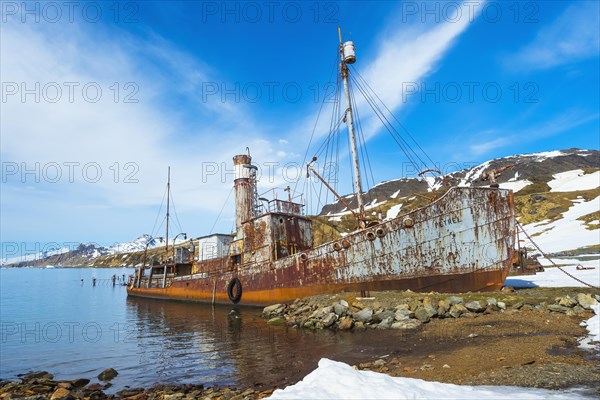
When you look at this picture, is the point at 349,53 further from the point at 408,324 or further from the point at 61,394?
the point at 61,394

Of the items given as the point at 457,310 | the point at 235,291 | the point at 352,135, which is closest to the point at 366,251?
the point at 457,310

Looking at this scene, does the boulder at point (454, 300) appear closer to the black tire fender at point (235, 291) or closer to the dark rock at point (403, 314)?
the dark rock at point (403, 314)

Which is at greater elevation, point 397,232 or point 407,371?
point 397,232

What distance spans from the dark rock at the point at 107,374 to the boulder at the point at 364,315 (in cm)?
976

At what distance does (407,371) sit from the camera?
27.5 feet

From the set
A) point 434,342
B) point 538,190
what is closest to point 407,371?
point 434,342

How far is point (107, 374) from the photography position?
12125mm

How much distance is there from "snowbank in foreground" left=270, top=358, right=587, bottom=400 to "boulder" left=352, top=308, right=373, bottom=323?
367 inches

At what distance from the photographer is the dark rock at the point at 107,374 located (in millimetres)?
11961

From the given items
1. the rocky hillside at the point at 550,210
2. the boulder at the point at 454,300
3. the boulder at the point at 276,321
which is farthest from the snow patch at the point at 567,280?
the boulder at the point at 276,321

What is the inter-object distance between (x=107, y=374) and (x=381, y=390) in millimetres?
11077

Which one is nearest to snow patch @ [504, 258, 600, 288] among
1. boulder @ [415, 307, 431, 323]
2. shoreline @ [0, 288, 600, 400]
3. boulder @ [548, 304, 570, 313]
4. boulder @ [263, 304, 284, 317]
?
shoreline @ [0, 288, 600, 400]

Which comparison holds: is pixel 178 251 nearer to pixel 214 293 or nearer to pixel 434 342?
pixel 214 293

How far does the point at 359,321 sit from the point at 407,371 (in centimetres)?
694
